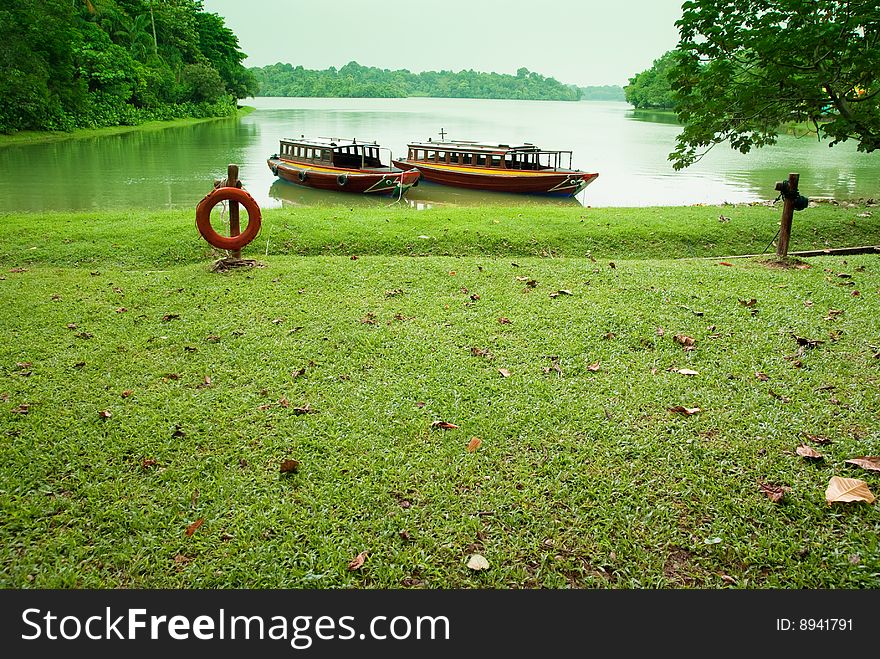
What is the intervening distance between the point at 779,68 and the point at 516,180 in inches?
385

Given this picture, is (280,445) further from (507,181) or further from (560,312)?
(507,181)

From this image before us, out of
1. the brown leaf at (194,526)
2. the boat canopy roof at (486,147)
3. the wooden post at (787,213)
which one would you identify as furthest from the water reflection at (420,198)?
the brown leaf at (194,526)

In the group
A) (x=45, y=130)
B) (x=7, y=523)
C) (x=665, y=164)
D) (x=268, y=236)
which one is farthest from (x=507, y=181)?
(x=45, y=130)

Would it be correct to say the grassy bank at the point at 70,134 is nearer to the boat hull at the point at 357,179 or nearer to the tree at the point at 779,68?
the boat hull at the point at 357,179

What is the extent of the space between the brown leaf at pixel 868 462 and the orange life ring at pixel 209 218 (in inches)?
243

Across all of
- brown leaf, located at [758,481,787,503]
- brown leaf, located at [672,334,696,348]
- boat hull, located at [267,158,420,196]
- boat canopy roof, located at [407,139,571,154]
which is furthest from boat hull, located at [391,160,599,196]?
brown leaf, located at [758,481,787,503]

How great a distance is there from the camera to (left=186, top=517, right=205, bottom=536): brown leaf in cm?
278

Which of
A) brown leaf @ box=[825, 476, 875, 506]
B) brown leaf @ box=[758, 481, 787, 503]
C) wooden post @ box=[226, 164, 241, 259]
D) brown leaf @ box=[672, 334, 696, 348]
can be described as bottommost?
brown leaf @ box=[758, 481, 787, 503]

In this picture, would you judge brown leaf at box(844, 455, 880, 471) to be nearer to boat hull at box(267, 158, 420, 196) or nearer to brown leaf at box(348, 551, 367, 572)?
brown leaf at box(348, 551, 367, 572)

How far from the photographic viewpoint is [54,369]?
4395 millimetres

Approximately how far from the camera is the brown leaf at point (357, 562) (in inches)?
101

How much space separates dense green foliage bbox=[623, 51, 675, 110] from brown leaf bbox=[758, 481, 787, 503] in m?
Result: 53.4

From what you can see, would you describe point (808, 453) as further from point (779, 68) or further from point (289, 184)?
point (289, 184)

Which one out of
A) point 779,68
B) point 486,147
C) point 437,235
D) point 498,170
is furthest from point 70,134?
point 779,68
